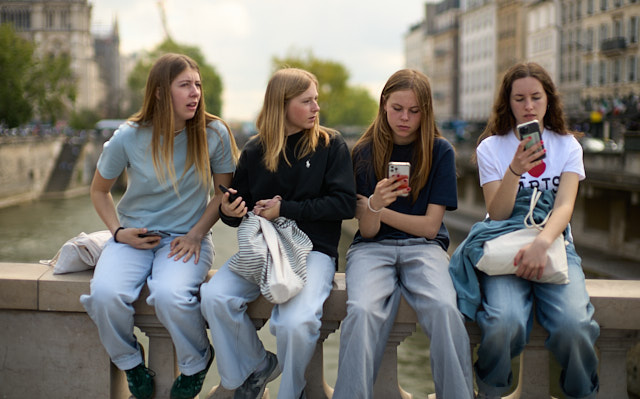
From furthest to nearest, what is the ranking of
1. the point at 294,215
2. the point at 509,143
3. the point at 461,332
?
the point at 509,143, the point at 294,215, the point at 461,332

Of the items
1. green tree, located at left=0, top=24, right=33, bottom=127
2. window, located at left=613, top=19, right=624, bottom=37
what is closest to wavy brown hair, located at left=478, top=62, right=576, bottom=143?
window, located at left=613, top=19, right=624, bottom=37

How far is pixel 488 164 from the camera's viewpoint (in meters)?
3.41

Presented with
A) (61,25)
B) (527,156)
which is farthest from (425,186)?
(61,25)

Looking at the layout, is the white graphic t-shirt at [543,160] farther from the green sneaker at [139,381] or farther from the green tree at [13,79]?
the green tree at [13,79]

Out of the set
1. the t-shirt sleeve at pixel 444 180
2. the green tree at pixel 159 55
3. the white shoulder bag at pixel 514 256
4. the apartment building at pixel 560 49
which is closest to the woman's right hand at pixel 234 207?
the t-shirt sleeve at pixel 444 180

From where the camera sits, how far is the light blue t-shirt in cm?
352

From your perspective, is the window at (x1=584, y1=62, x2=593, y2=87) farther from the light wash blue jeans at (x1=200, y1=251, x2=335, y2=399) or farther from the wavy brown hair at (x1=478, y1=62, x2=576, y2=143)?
the light wash blue jeans at (x1=200, y1=251, x2=335, y2=399)

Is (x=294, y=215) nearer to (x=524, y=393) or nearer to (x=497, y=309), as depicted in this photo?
(x=497, y=309)

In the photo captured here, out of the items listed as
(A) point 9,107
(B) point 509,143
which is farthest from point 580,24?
(B) point 509,143

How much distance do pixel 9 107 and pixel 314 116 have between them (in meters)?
44.6

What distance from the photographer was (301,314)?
290cm

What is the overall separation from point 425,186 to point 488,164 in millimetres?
301

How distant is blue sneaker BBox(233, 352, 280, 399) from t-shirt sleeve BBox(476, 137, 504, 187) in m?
1.24

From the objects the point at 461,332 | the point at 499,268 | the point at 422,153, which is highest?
the point at 422,153
